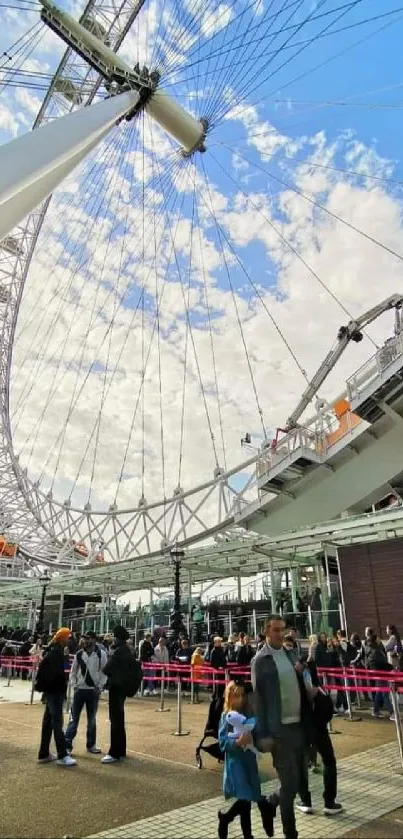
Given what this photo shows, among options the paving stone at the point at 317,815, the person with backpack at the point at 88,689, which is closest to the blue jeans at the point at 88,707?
the person with backpack at the point at 88,689

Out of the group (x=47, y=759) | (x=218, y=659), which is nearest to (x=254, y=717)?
(x=47, y=759)

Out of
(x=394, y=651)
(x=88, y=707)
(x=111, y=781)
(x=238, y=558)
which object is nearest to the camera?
(x=111, y=781)

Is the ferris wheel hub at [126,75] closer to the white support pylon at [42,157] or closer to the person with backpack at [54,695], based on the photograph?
the white support pylon at [42,157]

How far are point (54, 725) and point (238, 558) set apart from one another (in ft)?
47.2

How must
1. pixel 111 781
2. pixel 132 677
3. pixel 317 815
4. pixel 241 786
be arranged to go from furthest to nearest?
pixel 132 677 < pixel 111 781 < pixel 317 815 < pixel 241 786

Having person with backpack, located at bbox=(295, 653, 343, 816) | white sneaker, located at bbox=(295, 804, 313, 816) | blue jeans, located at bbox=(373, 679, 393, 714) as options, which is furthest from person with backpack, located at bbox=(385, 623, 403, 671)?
white sneaker, located at bbox=(295, 804, 313, 816)

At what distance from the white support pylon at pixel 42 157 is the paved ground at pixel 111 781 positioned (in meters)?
5.92

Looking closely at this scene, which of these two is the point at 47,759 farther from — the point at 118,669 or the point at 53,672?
the point at 118,669

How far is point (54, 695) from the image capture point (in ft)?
24.8

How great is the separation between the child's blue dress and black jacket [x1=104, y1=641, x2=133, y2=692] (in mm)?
3386

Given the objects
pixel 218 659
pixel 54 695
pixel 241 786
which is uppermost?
pixel 218 659

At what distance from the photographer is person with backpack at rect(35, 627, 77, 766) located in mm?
7422

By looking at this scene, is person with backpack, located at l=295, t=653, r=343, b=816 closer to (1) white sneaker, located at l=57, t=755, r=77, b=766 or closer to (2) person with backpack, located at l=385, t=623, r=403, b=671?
(1) white sneaker, located at l=57, t=755, r=77, b=766

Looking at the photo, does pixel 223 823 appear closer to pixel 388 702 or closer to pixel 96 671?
pixel 96 671
